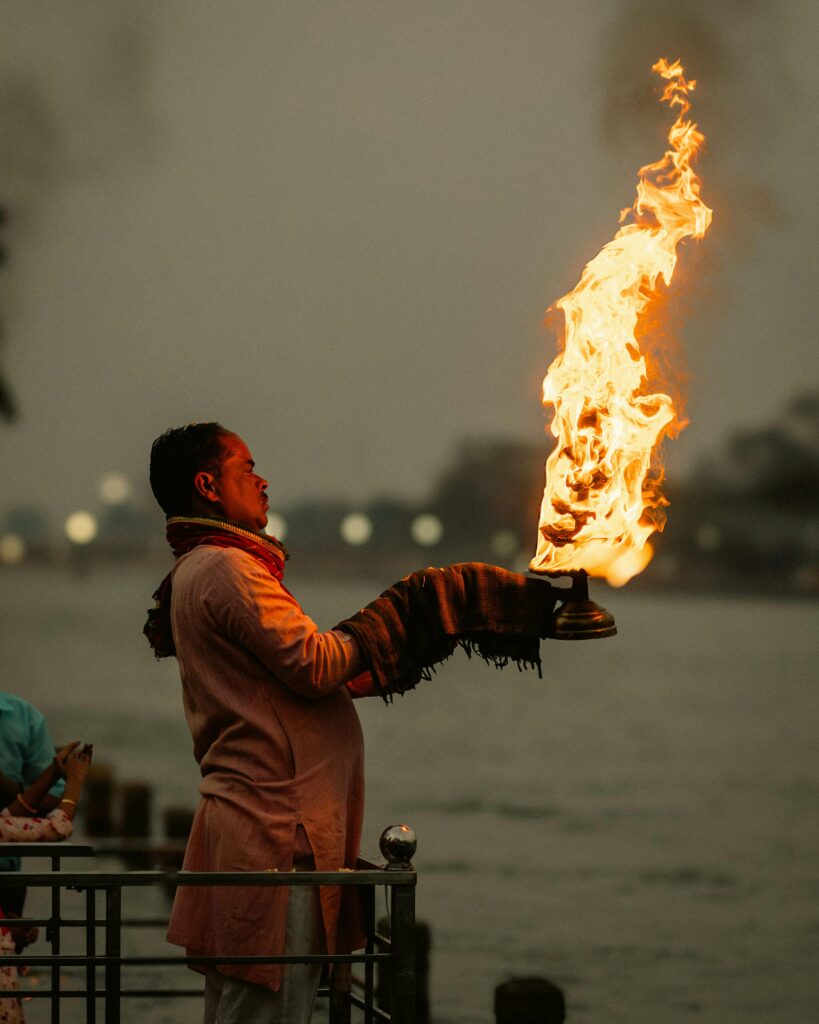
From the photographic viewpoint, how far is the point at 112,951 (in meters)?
3.84

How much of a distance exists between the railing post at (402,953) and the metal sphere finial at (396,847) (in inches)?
2.7

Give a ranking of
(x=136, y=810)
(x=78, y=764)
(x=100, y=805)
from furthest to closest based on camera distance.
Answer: (x=100, y=805)
(x=136, y=810)
(x=78, y=764)

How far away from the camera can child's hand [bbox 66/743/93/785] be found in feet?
18.0

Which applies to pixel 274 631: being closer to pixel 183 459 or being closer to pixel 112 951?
pixel 183 459

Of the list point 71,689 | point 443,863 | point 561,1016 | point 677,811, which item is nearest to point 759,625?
point 71,689

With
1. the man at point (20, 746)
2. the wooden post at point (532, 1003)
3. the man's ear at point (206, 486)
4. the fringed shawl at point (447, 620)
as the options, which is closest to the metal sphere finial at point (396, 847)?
the fringed shawl at point (447, 620)

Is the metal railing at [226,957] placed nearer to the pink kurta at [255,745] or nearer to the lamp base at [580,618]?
the pink kurta at [255,745]

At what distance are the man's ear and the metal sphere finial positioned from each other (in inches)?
38.9

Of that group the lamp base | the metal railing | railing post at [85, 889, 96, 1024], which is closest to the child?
railing post at [85, 889, 96, 1024]

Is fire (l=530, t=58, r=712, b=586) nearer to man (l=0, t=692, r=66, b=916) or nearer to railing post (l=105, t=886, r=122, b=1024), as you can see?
railing post (l=105, t=886, r=122, b=1024)

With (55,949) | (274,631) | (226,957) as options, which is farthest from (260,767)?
(55,949)

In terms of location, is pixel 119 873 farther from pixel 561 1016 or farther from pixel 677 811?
pixel 677 811

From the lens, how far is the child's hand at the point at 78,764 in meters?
5.49

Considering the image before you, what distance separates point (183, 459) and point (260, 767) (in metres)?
0.84
